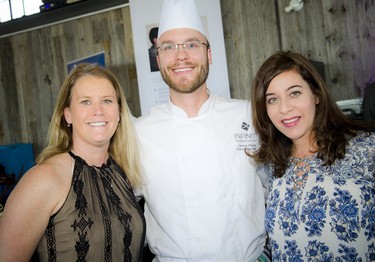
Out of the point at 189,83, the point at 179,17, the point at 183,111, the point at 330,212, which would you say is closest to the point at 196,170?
the point at 183,111

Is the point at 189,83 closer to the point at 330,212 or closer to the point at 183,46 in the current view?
the point at 183,46

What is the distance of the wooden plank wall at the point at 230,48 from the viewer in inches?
112

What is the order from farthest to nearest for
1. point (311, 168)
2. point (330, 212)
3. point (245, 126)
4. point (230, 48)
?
point (230, 48) < point (245, 126) < point (311, 168) < point (330, 212)

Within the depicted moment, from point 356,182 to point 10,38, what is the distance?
392 centimetres

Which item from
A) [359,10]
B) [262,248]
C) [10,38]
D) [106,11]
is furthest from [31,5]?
→ [262,248]

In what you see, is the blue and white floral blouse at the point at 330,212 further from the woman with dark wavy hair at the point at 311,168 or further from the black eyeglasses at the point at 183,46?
the black eyeglasses at the point at 183,46

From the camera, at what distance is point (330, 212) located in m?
1.22

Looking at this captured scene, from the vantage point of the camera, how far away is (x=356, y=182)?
1.23m

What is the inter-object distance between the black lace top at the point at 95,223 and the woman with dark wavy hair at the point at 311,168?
584 millimetres

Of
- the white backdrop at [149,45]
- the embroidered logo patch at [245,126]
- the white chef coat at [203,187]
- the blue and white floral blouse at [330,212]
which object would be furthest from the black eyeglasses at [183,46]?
the white backdrop at [149,45]

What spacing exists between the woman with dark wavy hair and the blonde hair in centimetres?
58

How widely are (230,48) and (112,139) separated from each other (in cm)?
183

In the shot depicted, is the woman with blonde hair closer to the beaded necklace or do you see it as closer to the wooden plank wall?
the beaded necklace

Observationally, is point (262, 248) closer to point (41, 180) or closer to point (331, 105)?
point (331, 105)
